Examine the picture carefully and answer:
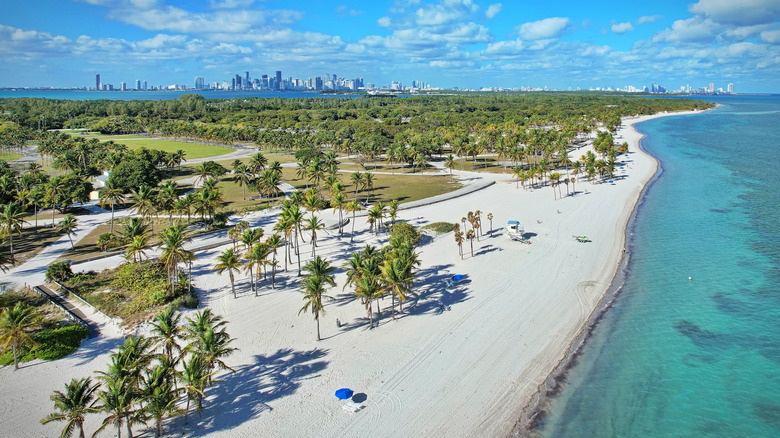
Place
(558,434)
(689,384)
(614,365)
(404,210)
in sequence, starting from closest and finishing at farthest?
(558,434), (689,384), (614,365), (404,210)

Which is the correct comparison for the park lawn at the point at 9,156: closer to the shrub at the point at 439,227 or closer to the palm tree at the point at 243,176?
the palm tree at the point at 243,176

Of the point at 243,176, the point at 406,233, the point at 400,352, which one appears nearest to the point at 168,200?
the point at 243,176

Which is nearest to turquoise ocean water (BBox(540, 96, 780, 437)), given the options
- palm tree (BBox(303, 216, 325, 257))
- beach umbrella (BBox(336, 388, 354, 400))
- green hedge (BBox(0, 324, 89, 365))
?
beach umbrella (BBox(336, 388, 354, 400))

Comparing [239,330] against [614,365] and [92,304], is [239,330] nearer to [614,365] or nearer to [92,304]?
[92,304]

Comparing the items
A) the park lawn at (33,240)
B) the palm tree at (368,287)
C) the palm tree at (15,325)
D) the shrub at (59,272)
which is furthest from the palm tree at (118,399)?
the park lawn at (33,240)

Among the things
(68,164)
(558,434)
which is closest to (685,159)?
(558,434)

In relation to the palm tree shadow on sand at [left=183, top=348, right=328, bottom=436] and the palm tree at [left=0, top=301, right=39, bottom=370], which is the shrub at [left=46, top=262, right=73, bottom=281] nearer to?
the palm tree at [left=0, top=301, right=39, bottom=370]

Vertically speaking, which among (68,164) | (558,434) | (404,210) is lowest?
(558,434)
